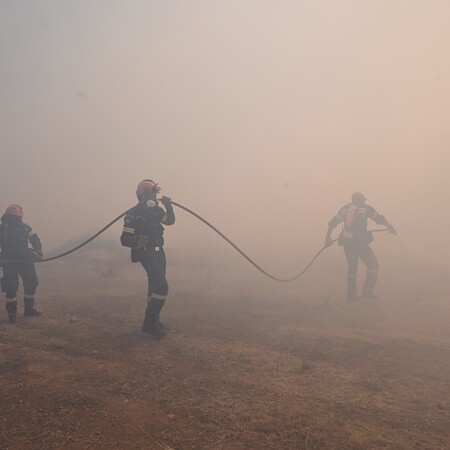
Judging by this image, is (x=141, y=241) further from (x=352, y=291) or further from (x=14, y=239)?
(x=352, y=291)

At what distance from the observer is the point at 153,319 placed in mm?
6031

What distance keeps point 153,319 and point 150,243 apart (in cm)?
117

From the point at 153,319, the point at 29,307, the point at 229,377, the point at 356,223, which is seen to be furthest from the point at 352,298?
the point at 29,307

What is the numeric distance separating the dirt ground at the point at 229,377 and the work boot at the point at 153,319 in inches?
5.5

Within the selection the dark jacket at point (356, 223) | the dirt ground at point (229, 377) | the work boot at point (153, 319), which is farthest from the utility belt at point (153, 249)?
the dark jacket at point (356, 223)

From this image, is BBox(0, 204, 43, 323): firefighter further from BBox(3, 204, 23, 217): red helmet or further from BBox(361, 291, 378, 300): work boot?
BBox(361, 291, 378, 300): work boot

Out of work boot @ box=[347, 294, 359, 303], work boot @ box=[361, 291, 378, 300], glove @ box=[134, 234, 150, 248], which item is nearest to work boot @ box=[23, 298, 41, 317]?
glove @ box=[134, 234, 150, 248]

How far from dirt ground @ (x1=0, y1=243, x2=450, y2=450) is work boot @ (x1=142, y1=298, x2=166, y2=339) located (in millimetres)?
141

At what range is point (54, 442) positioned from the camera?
2.93 metres

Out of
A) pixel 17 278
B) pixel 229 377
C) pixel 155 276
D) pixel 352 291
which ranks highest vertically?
pixel 155 276

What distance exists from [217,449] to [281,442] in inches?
19.2

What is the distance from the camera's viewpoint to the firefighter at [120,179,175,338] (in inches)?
236

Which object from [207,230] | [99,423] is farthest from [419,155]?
[99,423]

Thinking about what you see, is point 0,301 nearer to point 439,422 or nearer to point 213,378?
point 213,378
